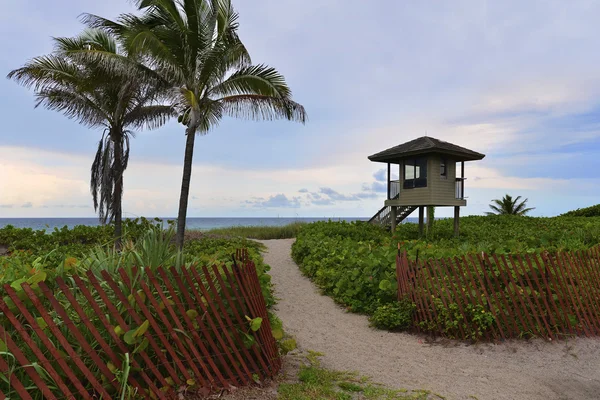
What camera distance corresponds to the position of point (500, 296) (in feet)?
22.8

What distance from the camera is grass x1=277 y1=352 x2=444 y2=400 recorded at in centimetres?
409

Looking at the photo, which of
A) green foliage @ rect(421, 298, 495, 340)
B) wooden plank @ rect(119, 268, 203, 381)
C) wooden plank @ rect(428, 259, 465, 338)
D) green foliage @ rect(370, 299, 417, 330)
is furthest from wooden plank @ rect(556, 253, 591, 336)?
wooden plank @ rect(119, 268, 203, 381)

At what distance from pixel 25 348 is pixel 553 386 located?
19.8 ft

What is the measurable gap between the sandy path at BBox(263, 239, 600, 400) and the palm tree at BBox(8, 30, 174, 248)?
11.6 metres

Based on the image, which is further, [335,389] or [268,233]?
[268,233]

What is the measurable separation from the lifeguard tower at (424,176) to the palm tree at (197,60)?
7.79 m

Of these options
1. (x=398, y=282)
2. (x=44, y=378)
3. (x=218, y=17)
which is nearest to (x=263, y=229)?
(x=218, y=17)

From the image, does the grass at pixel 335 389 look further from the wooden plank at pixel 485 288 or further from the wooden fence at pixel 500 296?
the wooden plank at pixel 485 288

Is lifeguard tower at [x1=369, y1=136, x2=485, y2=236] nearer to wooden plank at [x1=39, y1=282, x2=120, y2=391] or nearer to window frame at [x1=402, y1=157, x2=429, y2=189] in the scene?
window frame at [x1=402, y1=157, x2=429, y2=189]

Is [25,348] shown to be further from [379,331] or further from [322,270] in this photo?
[322,270]

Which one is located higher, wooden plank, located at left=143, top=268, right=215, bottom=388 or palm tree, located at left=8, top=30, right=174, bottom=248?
palm tree, located at left=8, top=30, right=174, bottom=248

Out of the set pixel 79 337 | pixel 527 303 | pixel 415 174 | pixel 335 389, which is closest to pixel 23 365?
pixel 79 337

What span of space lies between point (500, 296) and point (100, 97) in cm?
1789

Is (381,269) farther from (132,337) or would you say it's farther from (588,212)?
(588,212)
